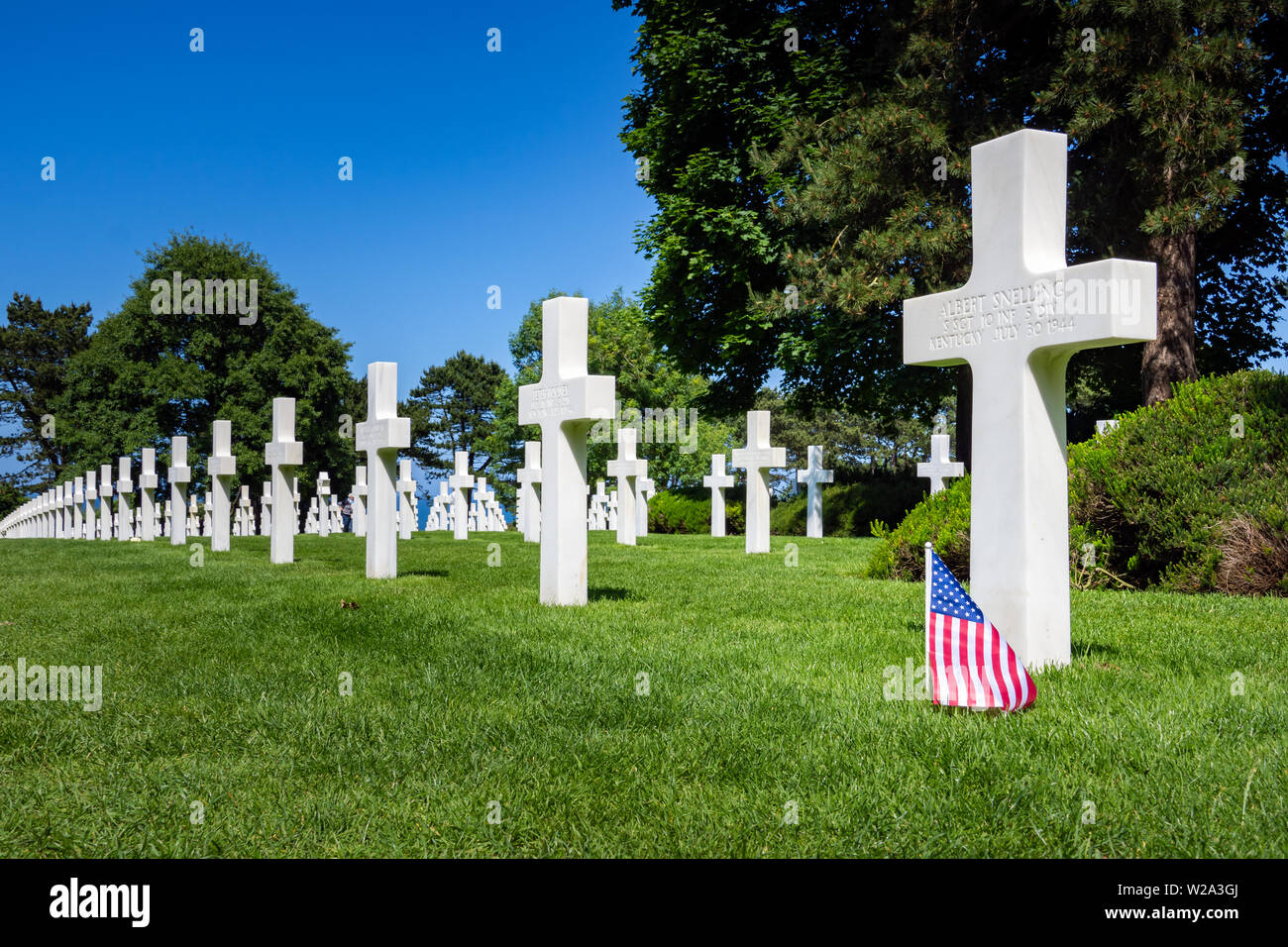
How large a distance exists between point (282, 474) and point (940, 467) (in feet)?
39.2

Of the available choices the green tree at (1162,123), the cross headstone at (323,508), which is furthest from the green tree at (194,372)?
the green tree at (1162,123)

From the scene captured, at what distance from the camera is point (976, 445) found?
5848 millimetres

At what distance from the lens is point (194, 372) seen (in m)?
39.7

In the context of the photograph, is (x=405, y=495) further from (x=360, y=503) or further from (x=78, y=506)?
(x=78, y=506)

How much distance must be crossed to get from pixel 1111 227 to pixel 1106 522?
8.15m

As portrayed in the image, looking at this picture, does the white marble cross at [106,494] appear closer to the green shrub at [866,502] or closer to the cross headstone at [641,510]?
the cross headstone at [641,510]

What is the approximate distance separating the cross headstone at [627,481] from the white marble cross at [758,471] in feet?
8.08

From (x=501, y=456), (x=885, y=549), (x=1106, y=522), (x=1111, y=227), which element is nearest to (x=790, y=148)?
(x=1111, y=227)

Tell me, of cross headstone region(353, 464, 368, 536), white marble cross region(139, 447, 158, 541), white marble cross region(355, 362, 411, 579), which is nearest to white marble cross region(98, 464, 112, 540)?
white marble cross region(139, 447, 158, 541)

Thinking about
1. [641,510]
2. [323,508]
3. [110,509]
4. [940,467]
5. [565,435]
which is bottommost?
[323,508]

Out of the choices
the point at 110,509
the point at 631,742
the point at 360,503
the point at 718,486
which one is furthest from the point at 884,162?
the point at 110,509

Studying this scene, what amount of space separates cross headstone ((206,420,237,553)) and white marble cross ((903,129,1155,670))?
14686mm

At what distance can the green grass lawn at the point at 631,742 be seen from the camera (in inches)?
120

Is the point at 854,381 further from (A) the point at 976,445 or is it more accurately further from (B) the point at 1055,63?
(A) the point at 976,445
